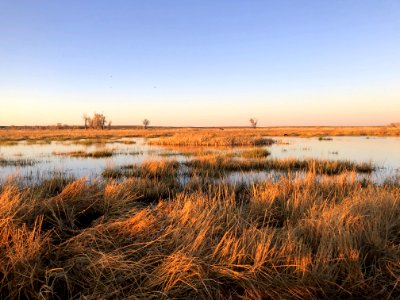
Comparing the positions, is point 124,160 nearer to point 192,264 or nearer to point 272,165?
point 272,165

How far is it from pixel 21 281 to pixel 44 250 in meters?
0.55

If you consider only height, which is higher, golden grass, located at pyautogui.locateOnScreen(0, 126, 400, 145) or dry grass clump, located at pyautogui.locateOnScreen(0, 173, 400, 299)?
golden grass, located at pyautogui.locateOnScreen(0, 126, 400, 145)

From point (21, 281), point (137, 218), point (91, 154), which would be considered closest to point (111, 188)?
point (137, 218)

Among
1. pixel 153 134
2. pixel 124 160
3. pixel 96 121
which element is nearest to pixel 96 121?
pixel 96 121

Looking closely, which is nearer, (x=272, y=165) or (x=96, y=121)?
(x=272, y=165)

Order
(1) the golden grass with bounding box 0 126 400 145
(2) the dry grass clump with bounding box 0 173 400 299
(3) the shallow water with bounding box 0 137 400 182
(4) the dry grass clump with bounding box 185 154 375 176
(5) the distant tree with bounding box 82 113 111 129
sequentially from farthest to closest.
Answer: (5) the distant tree with bounding box 82 113 111 129, (1) the golden grass with bounding box 0 126 400 145, (4) the dry grass clump with bounding box 185 154 375 176, (3) the shallow water with bounding box 0 137 400 182, (2) the dry grass clump with bounding box 0 173 400 299

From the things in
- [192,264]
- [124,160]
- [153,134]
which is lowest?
[124,160]

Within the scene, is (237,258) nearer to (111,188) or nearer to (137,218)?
(137,218)

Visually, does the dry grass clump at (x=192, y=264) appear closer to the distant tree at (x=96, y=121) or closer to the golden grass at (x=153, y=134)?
the golden grass at (x=153, y=134)

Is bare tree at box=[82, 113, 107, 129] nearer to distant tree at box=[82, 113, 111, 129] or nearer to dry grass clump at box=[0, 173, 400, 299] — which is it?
distant tree at box=[82, 113, 111, 129]

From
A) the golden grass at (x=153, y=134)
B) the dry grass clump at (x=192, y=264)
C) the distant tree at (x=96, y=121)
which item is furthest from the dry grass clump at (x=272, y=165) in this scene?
the distant tree at (x=96, y=121)

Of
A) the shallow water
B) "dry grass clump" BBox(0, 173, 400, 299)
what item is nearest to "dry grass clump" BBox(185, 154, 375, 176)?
the shallow water

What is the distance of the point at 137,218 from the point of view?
4.31 m

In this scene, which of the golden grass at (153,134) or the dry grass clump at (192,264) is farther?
the golden grass at (153,134)
